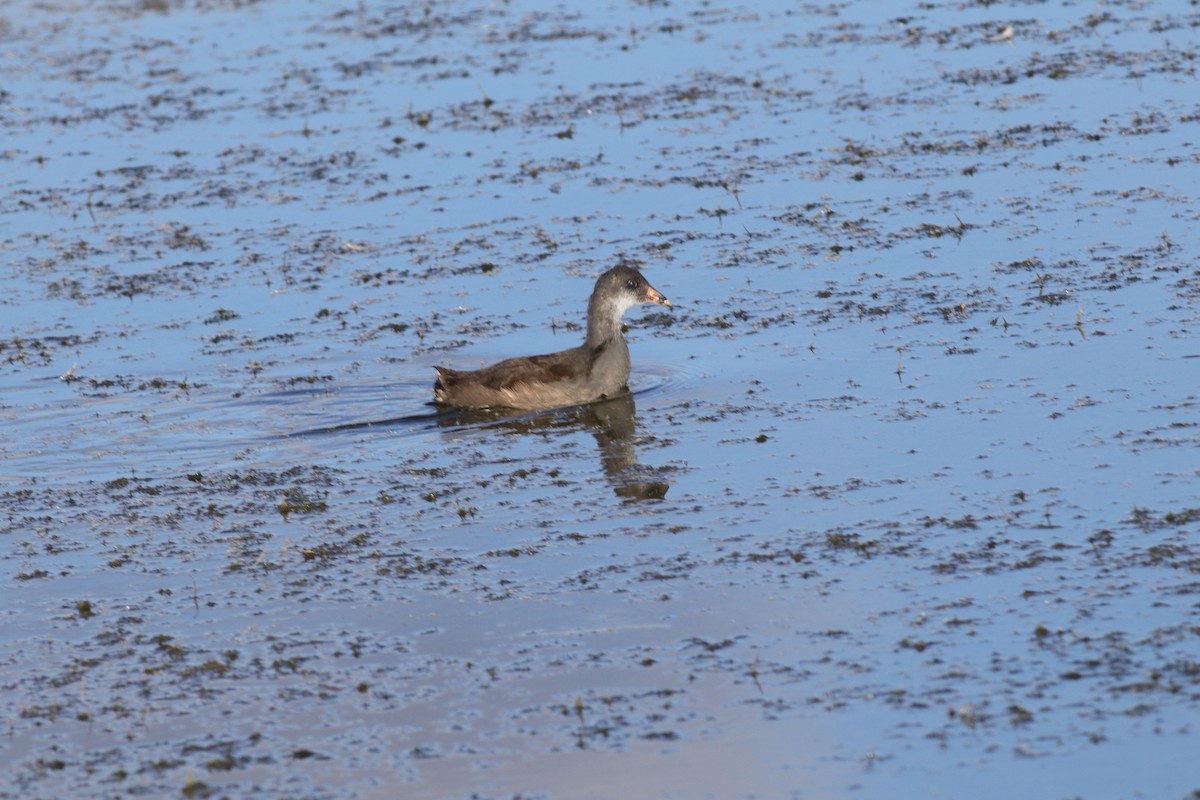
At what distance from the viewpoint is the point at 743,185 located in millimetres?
16781

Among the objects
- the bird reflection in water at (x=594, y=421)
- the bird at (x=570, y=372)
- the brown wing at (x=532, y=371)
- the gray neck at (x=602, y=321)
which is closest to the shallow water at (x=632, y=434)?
the bird reflection in water at (x=594, y=421)

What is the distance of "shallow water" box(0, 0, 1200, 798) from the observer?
22.4 ft

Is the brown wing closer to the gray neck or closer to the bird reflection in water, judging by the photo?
the bird reflection in water

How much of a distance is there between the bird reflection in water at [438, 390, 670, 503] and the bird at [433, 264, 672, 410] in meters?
0.07

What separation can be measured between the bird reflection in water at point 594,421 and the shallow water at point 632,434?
5 centimetres

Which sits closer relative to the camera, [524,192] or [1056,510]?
[1056,510]

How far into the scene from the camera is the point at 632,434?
37.3 feet

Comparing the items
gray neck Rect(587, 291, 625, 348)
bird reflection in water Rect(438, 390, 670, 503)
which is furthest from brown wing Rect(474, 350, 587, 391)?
gray neck Rect(587, 291, 625, 348)

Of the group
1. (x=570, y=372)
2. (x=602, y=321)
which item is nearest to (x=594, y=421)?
(x=570, y=372)

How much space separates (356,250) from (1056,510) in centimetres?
865

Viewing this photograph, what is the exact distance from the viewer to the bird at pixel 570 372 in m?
12.0

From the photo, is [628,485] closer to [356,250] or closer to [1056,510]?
[1056,510]

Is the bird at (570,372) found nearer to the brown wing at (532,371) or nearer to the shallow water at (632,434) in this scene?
the brown wing at (532,371)

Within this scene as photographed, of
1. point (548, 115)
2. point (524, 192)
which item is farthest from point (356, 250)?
point (548, 115)
